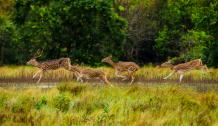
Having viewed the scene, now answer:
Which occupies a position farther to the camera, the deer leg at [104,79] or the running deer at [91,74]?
the running deer at [91,74]

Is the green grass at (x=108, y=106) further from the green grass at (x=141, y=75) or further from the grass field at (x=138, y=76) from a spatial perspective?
the green grass at (x=141, y=75)

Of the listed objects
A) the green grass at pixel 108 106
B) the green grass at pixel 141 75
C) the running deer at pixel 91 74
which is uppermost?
the green grass at pixel 108 106

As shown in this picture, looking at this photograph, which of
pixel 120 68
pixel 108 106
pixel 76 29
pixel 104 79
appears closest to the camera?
pixel 108 106

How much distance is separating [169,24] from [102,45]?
931 cm

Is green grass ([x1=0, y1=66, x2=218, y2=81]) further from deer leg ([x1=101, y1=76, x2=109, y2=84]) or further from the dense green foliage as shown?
the dense green foliage

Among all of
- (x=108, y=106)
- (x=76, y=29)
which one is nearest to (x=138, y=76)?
(x=108, y=106)

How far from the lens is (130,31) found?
41.6 m

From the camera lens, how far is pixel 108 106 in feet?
49.5

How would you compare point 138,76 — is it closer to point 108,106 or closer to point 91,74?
point 91,74

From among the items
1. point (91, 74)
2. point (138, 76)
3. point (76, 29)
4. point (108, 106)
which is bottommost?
point (138, 76)

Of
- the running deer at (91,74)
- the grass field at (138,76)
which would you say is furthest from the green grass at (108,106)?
the grass field at (138,76)

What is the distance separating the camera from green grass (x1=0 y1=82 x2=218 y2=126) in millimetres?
13461

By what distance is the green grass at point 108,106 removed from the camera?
13.5 m

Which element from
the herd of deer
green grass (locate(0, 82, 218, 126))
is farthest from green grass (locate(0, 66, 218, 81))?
green grass (locate(0, 82, 218, 126))
